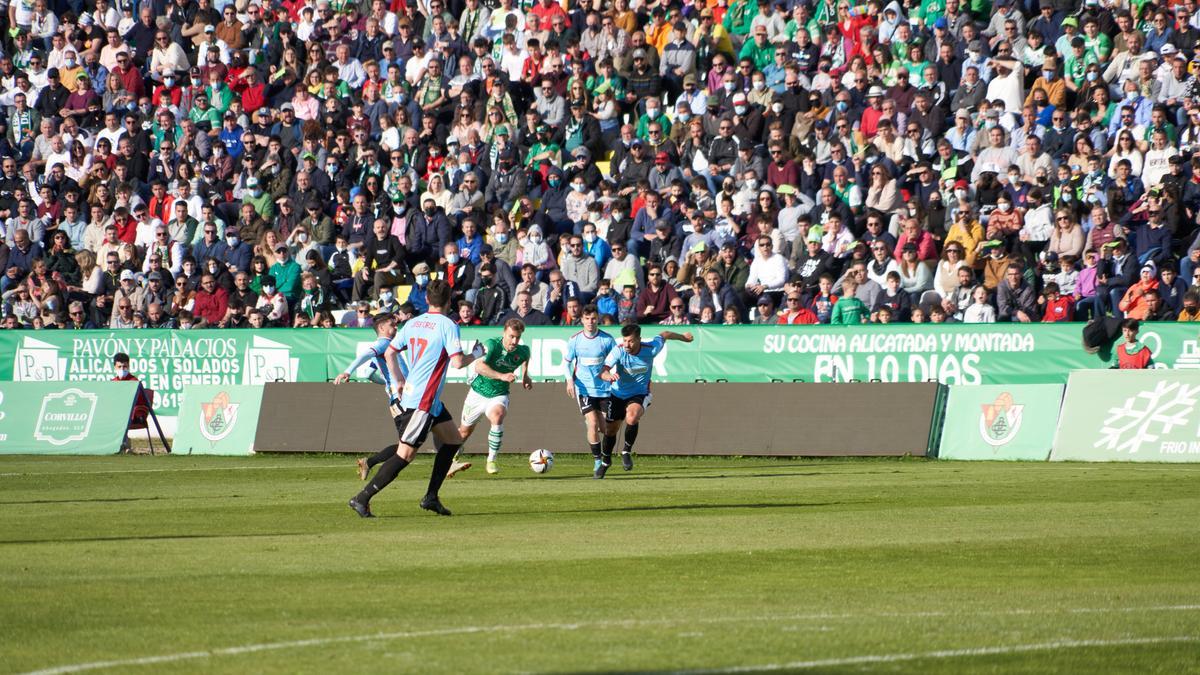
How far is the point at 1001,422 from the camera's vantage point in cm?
2494

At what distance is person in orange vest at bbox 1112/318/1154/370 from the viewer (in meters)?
24.3

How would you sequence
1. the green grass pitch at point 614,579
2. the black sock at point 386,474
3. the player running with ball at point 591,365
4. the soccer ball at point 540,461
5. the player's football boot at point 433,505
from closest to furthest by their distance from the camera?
the green grass pitch at point 614,579 < the black sock at point 386,474 < the player's football boot at point 433,505 < the soccer ball at point 540,461 < the player running with ball at point 591,365

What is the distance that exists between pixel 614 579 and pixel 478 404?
1249 centimetres

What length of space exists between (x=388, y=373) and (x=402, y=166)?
40.1ft

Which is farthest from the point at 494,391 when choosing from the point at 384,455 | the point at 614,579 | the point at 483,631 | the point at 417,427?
the point at 483,631

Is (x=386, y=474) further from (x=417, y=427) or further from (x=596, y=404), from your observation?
(x=596, y=404)

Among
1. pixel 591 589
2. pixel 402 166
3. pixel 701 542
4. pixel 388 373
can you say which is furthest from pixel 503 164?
pixel 591 589

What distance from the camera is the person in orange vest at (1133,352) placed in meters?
24.3

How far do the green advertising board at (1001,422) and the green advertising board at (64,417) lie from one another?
14.8m

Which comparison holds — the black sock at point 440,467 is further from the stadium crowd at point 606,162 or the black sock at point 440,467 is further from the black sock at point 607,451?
the stadium crowd at point 606,162

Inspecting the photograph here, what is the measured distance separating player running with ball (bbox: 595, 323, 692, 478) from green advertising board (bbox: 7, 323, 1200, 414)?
4294 mm

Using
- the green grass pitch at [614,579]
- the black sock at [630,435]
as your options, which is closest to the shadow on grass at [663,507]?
the green grass pitch at [614,579]

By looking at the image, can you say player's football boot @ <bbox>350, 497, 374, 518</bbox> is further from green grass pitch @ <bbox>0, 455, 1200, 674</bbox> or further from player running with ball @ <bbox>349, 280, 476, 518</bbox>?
green grass pitch @ <bbox>0, 455, 1200, 674</bbox>

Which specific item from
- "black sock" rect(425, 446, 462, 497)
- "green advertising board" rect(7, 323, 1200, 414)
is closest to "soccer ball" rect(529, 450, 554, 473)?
"black sock" rect(425, 446, 462, 497)
